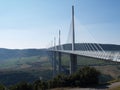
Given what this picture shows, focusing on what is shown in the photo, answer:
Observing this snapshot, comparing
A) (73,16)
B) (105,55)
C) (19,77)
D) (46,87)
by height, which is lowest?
(19,77)

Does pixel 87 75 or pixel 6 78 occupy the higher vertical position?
pixel 87 75

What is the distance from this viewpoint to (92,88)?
4878cm

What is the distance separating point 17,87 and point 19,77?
85.1 m

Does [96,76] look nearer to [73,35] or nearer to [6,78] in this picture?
[73,35]

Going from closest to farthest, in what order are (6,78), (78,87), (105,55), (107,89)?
1. (105,55)
2. (107,89)
3. (78,87)
4. (6,78)

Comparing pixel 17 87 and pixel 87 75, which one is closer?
pixel 17 87

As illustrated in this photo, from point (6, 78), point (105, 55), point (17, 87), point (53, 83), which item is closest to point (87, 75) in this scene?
point (53, 83)

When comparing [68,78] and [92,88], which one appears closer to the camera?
[92,88]

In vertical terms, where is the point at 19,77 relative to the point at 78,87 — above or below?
below

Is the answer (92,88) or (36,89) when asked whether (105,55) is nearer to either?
(92,88)

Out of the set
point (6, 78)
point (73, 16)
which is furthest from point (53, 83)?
point (6, 78)

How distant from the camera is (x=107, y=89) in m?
46.1

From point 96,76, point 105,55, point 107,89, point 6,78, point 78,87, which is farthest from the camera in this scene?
point 6,78

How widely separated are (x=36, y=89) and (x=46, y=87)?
11.2 feet
